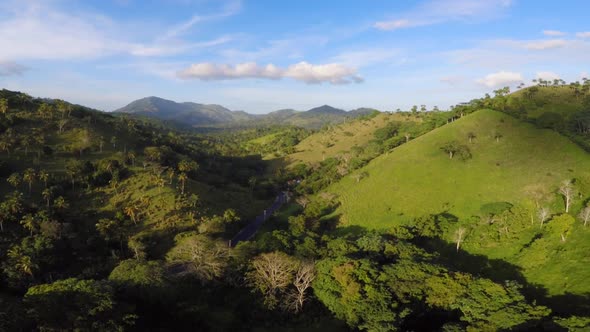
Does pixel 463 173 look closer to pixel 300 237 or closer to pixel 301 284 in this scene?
pixel 300 237

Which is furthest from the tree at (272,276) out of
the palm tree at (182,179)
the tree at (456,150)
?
the tree at (456,150)

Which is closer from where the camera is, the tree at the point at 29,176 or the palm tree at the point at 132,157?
the tree at the point at 29,176

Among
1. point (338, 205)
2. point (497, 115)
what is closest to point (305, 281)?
point (338, 205)

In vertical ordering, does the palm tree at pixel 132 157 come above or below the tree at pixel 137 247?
above

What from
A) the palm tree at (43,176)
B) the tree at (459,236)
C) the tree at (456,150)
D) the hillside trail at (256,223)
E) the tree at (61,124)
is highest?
the tree at (61,124)

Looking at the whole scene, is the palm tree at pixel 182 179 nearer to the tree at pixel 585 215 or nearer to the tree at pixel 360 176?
the tree at pixel 360 176

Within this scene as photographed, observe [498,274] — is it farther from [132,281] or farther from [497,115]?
[497,115]
